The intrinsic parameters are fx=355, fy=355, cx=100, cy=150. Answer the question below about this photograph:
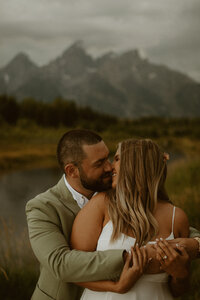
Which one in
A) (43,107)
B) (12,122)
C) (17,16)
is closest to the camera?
(17,16)

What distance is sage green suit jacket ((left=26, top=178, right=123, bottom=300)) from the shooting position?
118 cm

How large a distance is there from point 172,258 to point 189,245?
0.12m

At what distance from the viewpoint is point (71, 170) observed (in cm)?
156

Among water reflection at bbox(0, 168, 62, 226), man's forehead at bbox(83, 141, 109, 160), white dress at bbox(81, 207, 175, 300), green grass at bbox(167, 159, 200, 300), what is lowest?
water reflection at bbox(0, 168, 62, 226)

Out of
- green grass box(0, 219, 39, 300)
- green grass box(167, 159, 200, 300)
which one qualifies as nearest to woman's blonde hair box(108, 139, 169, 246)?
green grass box(0, 219, 39, 300)

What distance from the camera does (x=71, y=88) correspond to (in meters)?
11.3

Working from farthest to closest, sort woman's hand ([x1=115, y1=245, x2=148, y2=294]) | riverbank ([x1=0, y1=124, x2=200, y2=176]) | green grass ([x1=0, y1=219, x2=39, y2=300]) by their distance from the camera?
riverbank ([x1=0, y1=124, x2=200, y2=176]) → green grass ([x1=0, y1=219, x2=39, y2=300]) → woman's hand ([x1=115, y1=245, x2=148, y2=294])

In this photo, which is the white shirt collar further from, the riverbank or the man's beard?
the riverbank

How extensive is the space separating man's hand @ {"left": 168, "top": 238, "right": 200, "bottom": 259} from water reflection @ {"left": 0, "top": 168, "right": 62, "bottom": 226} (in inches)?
242

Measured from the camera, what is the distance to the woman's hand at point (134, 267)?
117 centimetres

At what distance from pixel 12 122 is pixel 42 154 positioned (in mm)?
1073

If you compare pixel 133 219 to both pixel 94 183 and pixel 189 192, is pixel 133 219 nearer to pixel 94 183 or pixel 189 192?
pixel 94 183

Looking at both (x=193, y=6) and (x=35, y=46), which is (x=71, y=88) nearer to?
(x=35, y=46)

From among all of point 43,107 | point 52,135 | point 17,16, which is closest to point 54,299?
point 52,135
